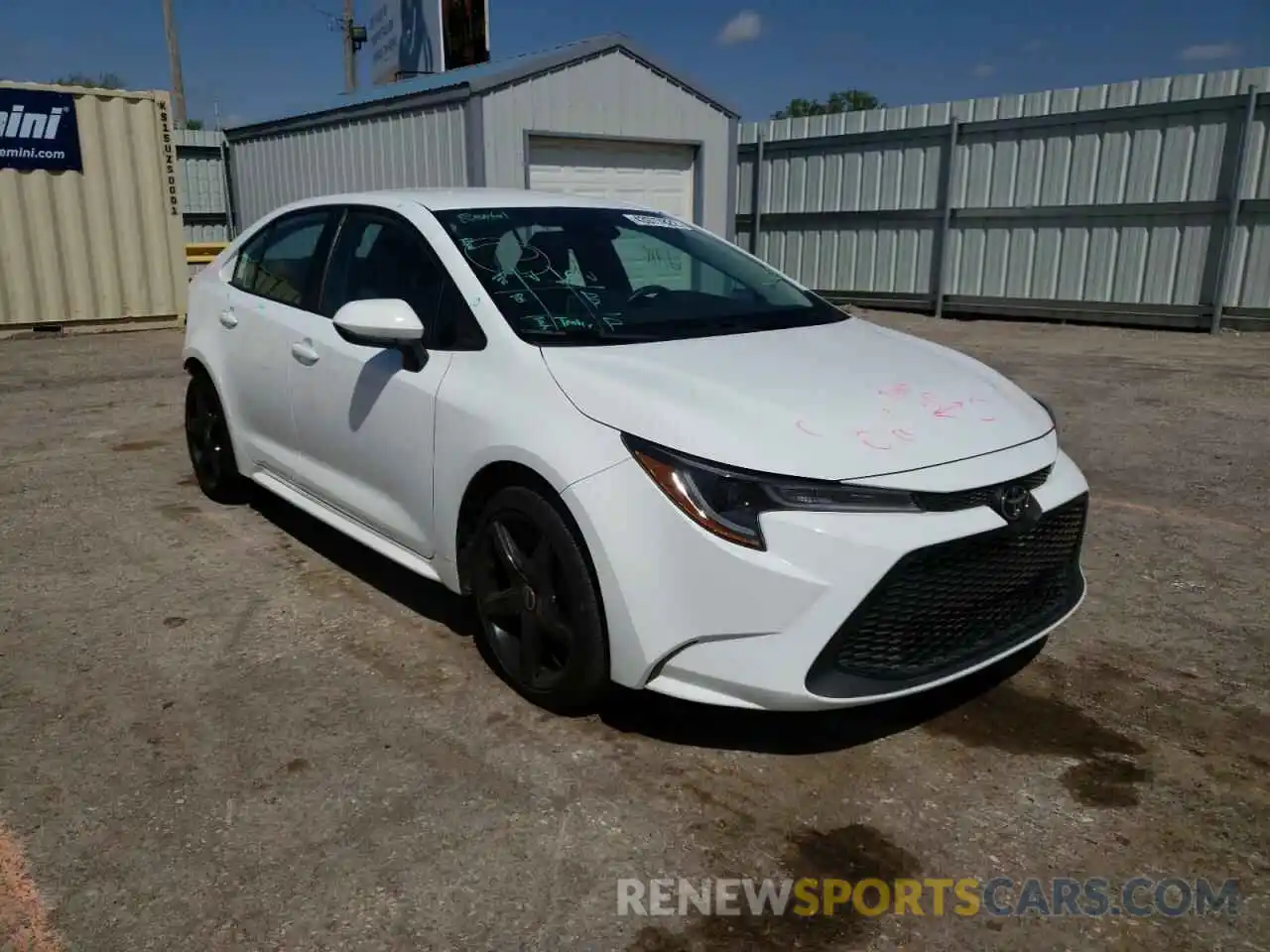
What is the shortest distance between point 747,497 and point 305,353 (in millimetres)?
2163

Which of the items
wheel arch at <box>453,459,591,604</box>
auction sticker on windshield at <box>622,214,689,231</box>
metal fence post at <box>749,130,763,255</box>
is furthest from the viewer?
metal fence post at <box>749,130,763,255</box>

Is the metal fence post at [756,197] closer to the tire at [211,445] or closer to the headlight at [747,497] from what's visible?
the tire at [211,445]

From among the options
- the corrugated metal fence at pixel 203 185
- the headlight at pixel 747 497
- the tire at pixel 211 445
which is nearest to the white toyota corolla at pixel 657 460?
the headlight at pixel 747 497

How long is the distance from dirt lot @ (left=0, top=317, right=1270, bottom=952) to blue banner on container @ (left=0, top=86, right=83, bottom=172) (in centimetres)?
896

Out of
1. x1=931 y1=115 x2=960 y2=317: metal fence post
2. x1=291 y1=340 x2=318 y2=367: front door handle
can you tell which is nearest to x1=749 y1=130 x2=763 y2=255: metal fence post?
x1=931 y1=115 x2=960 y2=317: metal fence post

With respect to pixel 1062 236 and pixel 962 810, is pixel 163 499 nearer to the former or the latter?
pixel 962 810

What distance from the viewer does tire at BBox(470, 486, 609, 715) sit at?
2.76m

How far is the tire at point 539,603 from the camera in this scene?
9.06 feet

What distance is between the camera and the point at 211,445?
5.05m

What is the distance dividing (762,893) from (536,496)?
3.90 feet

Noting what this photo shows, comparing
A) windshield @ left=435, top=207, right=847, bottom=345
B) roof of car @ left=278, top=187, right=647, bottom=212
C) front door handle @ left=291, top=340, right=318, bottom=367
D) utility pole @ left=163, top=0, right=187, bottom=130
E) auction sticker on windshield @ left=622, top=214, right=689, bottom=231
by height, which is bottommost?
front door handle @ left=291, top=340, right=318, bottom=367

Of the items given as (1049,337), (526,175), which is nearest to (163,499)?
(526,175)

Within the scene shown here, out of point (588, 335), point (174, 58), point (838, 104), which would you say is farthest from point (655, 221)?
point (838, 104)

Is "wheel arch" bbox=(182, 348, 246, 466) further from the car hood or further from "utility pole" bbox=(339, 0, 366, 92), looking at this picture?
"utility pole" bbox=(339, 0, 366, 92)
